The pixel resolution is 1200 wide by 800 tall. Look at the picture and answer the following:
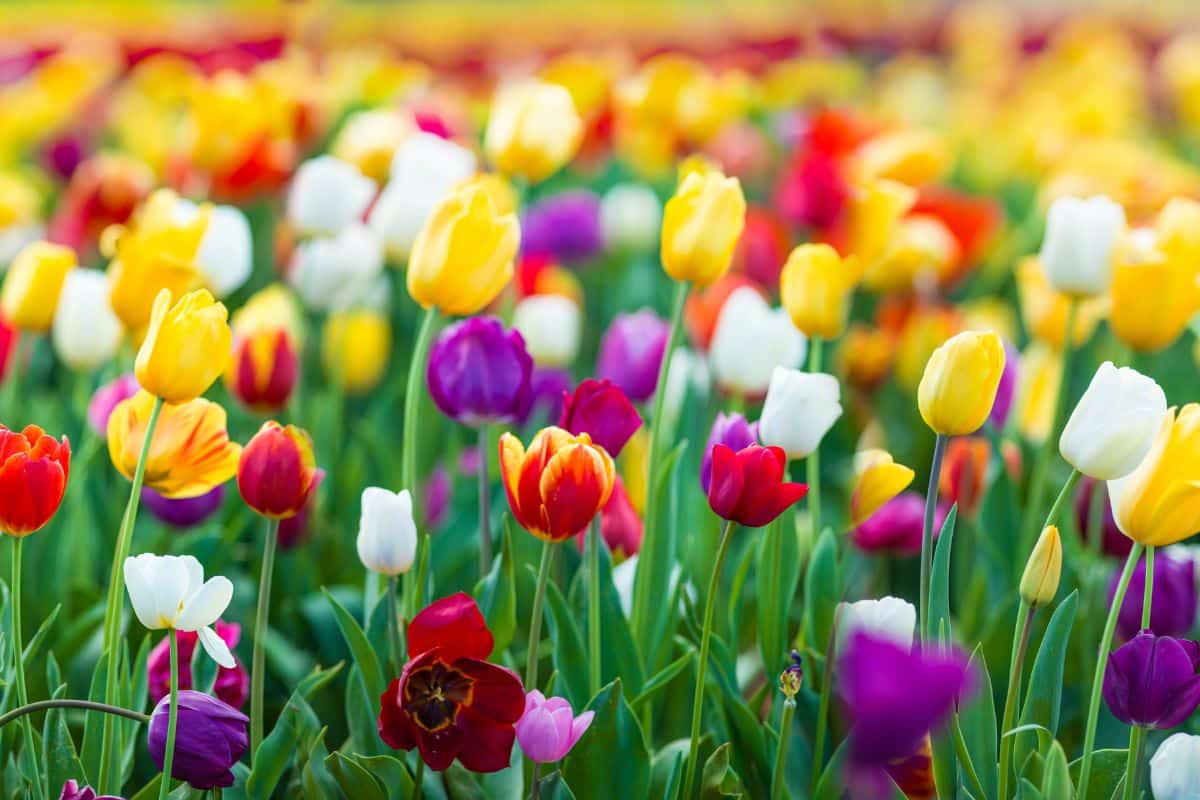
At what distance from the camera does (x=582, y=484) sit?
37.3 inches

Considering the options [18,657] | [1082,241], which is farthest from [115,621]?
Result: [1082,241]

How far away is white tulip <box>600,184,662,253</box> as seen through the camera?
2.44m

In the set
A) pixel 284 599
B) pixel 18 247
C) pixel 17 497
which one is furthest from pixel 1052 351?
pixel 18 247

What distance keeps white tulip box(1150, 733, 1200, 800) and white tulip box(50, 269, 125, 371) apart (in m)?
1.06

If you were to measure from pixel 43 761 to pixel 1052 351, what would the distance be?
50.4 inches

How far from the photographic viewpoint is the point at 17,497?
91cm

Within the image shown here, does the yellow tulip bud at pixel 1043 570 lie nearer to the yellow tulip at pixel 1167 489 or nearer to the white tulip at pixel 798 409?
the yellow tulip at pixel 1167 489

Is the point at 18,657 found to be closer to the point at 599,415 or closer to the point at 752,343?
the point at 599,415

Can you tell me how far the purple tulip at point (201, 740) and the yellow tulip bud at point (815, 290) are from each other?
0.58 meters

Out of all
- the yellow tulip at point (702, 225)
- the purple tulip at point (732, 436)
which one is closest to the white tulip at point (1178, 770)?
the purple tulip at point (732, 436)

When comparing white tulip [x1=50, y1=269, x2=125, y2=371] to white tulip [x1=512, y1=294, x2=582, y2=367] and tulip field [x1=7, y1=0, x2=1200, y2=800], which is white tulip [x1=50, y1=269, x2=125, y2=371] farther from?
white tulip [x1=512, y1=294, x2=582, y2=367]

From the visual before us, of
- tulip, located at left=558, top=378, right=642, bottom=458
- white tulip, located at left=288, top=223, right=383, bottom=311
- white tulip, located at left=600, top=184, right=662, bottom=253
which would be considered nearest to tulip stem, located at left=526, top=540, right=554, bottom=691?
tulip, located at left=558, top=378, right=642, bottom=458

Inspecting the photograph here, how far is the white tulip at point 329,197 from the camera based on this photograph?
1.55m

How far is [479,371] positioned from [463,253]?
0.10m
